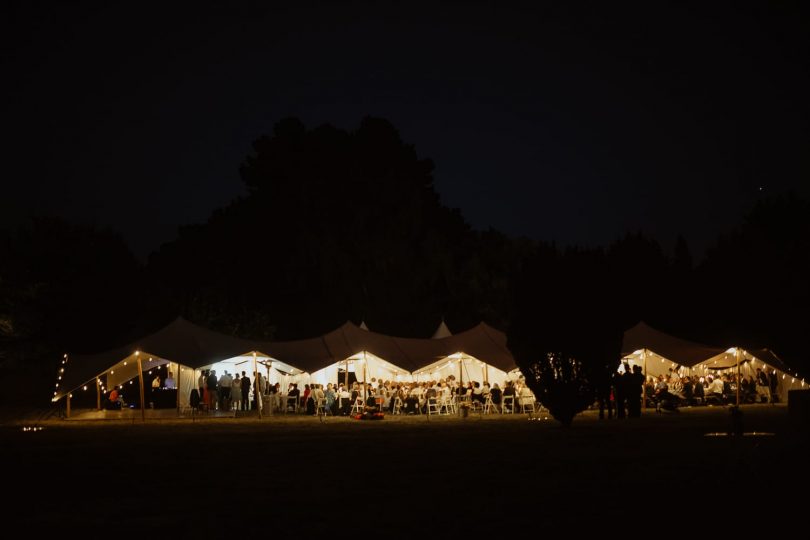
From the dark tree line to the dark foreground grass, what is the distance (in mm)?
24407

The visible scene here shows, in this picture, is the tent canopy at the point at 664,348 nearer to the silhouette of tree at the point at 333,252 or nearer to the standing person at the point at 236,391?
the standing person at the point at 236,391

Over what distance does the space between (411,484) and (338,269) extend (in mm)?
39799

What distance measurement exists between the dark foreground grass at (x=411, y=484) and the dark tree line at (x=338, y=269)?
24.4 m

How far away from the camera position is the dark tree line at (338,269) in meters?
40.5

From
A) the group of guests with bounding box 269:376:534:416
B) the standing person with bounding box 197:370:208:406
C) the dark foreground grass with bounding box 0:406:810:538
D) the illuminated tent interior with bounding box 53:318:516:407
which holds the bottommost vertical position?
the dark foreground grass with bounding box 0:406:810:538

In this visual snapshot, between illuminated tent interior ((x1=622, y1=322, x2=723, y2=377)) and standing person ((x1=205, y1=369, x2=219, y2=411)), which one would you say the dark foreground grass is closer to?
standing person ((x1=205, y1=369, x2=219, y2=411))

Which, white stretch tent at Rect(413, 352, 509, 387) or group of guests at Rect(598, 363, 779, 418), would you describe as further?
white stretch tent at Rect(413, 352, 509, 387)

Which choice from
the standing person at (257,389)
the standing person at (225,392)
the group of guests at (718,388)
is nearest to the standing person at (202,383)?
the standing person at (225,392)

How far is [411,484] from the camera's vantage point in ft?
32.6

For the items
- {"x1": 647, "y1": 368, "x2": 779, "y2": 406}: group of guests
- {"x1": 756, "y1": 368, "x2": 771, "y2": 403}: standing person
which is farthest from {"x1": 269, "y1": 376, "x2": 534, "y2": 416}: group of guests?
{"x1": 756, "y1": 368, "x2": 771, "y2": 403}: standing person

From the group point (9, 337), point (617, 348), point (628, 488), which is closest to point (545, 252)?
point (617, 348)

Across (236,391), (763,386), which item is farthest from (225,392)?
(763,386)

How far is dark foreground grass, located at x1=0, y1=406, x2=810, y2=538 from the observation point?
7480mm

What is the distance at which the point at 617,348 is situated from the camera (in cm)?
1933
